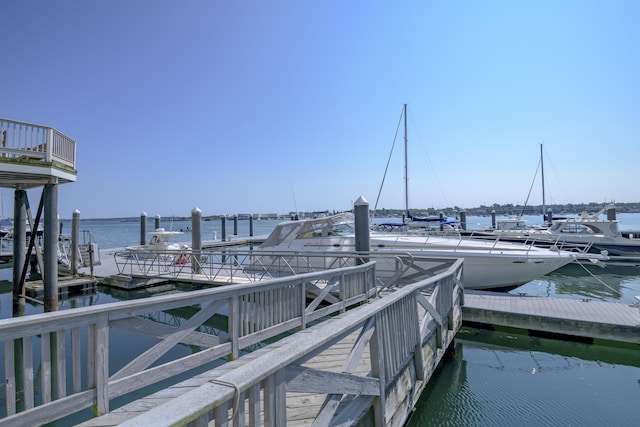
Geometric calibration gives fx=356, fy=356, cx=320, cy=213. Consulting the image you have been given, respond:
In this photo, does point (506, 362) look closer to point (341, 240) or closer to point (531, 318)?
point (531, 318)

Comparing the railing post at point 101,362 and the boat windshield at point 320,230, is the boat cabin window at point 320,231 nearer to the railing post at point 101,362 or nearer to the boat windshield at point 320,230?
the boat windshield at point 320,230

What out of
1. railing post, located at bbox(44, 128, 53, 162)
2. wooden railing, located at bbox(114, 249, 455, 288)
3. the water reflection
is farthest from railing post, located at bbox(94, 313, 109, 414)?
the water reflection

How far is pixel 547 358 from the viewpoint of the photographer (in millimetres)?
7531

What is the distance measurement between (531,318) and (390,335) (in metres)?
6.65

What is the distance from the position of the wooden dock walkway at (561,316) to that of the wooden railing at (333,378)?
375cm

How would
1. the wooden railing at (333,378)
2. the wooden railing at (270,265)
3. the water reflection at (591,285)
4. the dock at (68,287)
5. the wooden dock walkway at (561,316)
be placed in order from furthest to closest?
1. the water reflection at (591,285)
2. the dock at (68,287)
3. the wooden railing at (270,265)
4. the wooden dock walkway at (561,316)
5. the wooden railing at (333,378)

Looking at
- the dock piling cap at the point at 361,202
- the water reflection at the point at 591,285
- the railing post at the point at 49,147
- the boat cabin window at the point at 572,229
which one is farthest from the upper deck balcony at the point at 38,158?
the boat cabin window at the point at 572,229

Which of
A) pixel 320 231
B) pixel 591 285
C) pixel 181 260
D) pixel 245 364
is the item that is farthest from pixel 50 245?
pixel 591 285

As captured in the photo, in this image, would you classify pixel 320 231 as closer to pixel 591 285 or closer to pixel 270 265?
pixel 270 265

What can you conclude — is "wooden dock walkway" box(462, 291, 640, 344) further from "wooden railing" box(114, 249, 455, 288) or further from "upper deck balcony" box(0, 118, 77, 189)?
"upper deck balcony" box(0, 118, 77, 189)

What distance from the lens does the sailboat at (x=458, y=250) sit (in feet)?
40.5

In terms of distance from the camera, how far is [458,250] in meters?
13.1

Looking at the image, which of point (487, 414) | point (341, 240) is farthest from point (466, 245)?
point (487, 414)

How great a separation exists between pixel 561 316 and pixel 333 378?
842 centimetres
